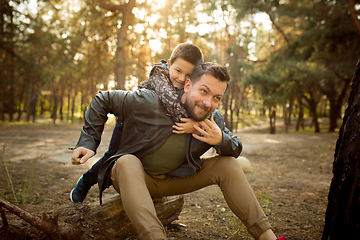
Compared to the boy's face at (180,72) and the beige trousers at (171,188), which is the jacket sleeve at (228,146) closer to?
the beige trousers at (171,188)

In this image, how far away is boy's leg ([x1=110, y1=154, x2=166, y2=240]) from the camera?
1.70 metres

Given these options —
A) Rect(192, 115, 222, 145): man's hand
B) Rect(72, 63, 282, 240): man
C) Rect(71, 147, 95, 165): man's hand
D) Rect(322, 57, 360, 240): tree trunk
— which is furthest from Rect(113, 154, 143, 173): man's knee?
Rect(322, 57, 360, 240): tree trunk

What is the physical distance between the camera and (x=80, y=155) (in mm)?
1935

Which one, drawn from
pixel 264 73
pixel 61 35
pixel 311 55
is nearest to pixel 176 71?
pixel 264 73

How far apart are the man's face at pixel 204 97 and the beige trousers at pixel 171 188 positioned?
465 millimetres

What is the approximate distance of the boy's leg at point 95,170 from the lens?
2.32m

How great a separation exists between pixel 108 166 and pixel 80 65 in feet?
57.8

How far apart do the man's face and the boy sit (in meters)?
0.08

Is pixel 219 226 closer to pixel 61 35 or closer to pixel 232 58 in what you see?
pixel 232 58

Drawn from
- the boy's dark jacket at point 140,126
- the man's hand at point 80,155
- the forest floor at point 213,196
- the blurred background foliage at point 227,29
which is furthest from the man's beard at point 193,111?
the blurred background foliage at point 227,29

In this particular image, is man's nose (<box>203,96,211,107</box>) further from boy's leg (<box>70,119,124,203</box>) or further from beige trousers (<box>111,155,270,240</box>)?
boy's leg (<box>70,119,124,203</box>)

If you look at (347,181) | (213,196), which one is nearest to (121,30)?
(213,196)

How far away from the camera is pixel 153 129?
213 cm

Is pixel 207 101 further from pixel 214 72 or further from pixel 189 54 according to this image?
pixel 189 54
